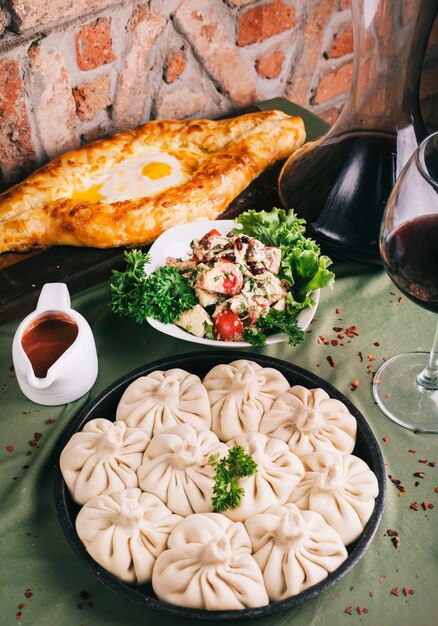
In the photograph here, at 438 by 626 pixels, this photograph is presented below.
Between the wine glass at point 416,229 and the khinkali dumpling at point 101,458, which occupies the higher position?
the wine glass at point 416,229

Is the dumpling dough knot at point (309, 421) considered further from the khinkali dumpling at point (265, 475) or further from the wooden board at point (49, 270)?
the wooden board at point (49, 270)

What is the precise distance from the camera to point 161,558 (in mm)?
916

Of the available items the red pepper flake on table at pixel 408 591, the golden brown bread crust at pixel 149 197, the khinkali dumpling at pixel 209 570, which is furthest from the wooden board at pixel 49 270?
the red pepper flake on table at pixel 408 591

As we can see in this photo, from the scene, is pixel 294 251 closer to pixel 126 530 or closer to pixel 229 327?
pixel 229 327

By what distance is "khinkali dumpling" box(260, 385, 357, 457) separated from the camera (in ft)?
3.50

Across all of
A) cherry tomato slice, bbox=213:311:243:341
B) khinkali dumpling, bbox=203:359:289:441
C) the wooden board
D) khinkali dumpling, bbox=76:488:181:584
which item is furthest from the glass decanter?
khinkali dumpling, bbox=76:488:181:584

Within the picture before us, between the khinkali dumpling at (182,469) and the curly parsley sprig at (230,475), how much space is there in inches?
0.8

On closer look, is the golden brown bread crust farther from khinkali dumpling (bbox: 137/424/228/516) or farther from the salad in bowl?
khinkali dumpling (bbox: 137/424/228/516)

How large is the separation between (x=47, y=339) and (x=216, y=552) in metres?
0.56

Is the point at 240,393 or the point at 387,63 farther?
the point at 387,63

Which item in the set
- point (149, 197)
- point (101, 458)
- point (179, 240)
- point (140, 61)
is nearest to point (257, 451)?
point (101, 458)

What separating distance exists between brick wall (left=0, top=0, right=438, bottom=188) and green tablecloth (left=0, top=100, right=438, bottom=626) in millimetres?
516

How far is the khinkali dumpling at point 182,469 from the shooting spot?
0.99 metres

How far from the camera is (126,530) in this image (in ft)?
3.07
